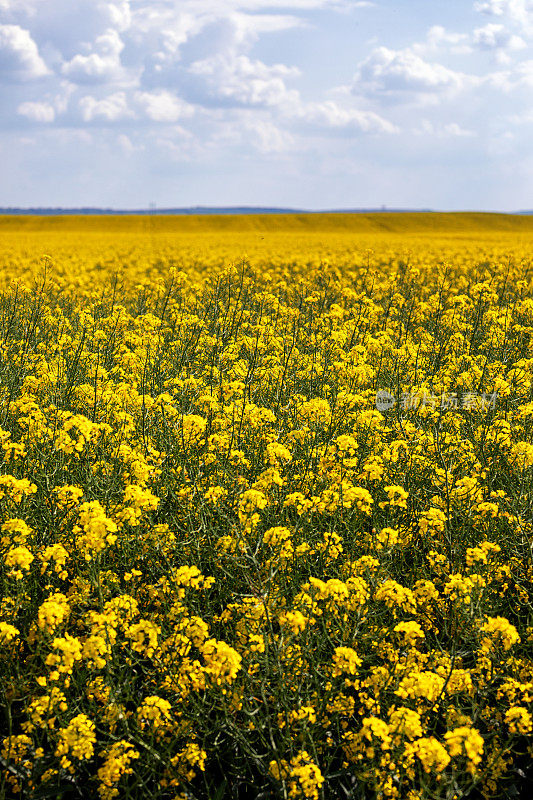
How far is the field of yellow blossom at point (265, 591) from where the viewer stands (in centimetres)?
264

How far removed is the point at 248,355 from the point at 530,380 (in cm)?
333

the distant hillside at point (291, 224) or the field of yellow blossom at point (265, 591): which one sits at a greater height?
the distant hillside at point (291, 224)

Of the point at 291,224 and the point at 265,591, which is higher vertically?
the point at 291,224

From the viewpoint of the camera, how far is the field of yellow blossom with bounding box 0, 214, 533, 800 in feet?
8.66

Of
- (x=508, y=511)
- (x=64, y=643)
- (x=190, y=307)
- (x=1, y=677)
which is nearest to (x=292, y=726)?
(x=64, y=643)

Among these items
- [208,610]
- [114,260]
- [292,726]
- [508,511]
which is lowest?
[292,726]

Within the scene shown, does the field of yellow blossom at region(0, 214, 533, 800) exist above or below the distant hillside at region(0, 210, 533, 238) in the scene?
below

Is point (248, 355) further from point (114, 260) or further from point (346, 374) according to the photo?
point (114, 260)

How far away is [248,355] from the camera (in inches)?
299

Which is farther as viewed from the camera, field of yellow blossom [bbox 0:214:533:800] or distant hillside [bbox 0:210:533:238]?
distant hillside [bbox 0:210:533:238]

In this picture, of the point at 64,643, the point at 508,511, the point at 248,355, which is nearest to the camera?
the point at 64,643

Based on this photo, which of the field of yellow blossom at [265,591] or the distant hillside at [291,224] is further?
the distant hillside at [291,224]

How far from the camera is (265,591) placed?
3156 millimetres

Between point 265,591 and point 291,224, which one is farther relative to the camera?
point 291,224
